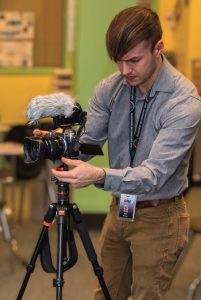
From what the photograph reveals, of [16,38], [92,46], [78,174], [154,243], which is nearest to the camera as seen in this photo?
[78,174]

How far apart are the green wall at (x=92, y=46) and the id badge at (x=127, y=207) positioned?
259 cm

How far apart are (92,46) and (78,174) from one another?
3.00 metres

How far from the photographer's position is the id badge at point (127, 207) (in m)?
2.02

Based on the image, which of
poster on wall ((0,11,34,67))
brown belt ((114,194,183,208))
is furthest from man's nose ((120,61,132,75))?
poster on wall ((0,11,34,67))

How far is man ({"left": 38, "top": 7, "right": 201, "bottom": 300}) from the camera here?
6.23 ft

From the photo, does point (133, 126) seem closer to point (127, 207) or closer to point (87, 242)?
point (127, 207)

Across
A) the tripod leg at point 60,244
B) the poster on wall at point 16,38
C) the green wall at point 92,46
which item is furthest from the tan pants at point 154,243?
the poster on wall at point 16,38

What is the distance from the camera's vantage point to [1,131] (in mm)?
4934

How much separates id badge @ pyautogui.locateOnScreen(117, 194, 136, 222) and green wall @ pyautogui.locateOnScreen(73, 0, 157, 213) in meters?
2.59

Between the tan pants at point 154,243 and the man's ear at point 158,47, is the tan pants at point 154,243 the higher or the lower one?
the lower one

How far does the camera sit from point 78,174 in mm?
1814

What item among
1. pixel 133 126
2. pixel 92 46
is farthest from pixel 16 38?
pixel 133 126

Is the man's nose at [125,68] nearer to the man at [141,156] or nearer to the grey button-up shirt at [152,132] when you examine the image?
the man at [141,156]

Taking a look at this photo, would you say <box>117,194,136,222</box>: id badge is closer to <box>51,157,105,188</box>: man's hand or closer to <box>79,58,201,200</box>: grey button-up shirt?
<box>79,58,201,200</box>: grey button-up shirt
